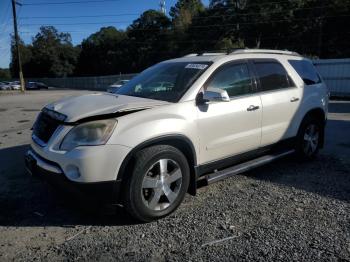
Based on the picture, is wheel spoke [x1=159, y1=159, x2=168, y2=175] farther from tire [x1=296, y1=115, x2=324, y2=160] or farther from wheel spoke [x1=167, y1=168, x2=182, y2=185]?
tire [x1=296, y1=115, x2=324, y2=160]

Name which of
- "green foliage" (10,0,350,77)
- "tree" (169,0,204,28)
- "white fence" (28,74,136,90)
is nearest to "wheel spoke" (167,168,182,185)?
"white fence" (28,74,136,90)

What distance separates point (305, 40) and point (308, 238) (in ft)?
163

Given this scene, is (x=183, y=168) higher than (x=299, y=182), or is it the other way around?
(x=183, y=168)

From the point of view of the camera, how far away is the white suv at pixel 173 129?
3691mm

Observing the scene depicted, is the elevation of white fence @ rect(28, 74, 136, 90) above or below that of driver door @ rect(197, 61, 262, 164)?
below

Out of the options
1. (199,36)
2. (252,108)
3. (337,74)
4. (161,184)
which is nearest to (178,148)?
(161,184)

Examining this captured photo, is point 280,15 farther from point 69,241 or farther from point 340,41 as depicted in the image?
point 69,241

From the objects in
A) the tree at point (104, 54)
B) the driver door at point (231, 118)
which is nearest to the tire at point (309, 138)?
the driver door at point (231, 118)

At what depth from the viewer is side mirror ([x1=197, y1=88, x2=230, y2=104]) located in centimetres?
426

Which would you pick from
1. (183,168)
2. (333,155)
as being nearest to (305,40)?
(333,155)

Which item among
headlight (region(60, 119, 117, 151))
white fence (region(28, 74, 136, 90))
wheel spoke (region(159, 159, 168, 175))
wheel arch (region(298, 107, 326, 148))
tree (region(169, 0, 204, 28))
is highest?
tree (region(169, 0, 204, 28))

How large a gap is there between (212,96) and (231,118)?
0.53 m

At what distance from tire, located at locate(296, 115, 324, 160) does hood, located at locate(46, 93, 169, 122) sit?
8.98 feet

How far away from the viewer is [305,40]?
4894 centimetres
